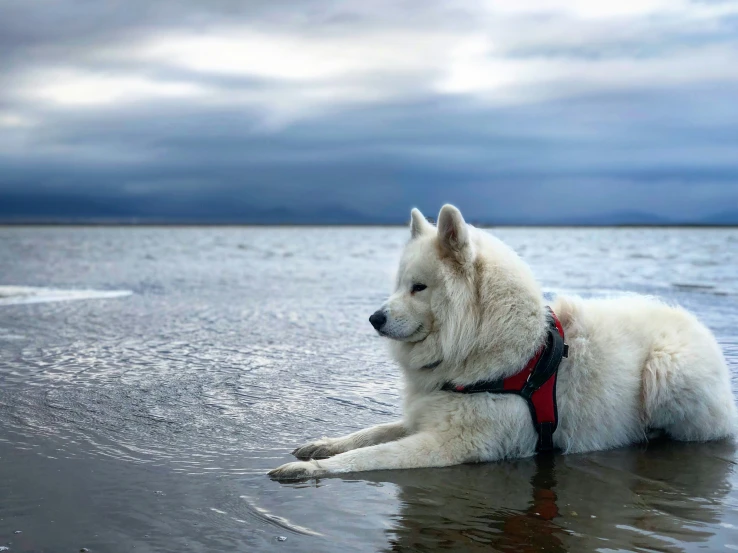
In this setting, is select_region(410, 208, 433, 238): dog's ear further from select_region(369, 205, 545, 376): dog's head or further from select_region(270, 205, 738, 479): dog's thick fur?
select_region(369, 205, 545, 376): dog's head

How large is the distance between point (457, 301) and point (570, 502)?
54.2 inches

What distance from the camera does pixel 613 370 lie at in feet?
15.2

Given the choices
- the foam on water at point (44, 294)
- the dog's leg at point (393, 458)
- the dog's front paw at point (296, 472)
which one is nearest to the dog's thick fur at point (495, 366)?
the dog's leg at point (393, 458)

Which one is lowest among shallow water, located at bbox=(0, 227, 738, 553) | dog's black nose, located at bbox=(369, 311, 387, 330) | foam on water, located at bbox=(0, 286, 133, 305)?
shallow water, located at bbox=(0, 227, 738, 553)

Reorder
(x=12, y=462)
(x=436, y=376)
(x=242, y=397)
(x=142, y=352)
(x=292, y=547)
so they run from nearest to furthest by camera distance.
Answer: (x=292, y=547)
(x=12, y=462)
(x=436, y=376)
(x=242, y=397)
(x=142, y=352)

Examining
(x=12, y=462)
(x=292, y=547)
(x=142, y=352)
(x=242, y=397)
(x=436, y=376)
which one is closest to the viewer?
(x=292, y=547)

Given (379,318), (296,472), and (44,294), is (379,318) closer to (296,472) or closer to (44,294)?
(296,472)

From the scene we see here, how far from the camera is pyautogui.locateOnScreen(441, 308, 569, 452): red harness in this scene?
4.46 m

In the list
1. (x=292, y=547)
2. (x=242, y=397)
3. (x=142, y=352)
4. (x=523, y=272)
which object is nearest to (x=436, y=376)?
(x=523, y=272)

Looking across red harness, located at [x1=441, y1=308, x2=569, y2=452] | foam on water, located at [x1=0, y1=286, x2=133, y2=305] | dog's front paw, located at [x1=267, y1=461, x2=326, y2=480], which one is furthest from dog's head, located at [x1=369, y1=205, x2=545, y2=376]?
foam on water, located at [x1=0, y1=286, x2=133, y2=305]

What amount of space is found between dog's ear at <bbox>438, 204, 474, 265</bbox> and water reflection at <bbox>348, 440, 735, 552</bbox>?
4.35 ft

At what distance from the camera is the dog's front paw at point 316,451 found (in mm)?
4656

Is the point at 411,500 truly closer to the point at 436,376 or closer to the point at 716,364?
the point at 436,376

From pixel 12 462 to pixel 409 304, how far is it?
8.70ft
